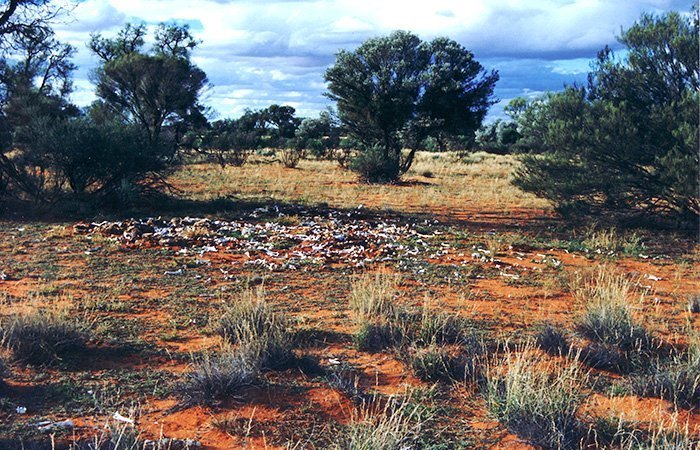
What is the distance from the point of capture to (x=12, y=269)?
9.03 metres

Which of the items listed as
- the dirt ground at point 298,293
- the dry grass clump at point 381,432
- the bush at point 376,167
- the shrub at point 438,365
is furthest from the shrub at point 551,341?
the bush at point 376,167

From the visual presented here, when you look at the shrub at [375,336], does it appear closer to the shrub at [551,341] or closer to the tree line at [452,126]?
the shrub at [551,341]

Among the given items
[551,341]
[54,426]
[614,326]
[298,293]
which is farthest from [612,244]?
[54,426]

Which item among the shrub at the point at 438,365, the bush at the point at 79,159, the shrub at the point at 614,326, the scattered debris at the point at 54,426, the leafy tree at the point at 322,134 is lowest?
the scattered debris at the point at 54,426

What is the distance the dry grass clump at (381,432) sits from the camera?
11.6 feet

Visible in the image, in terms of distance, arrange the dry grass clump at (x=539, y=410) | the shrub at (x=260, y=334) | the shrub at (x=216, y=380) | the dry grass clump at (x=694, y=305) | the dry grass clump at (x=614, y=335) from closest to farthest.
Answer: the dry grass clump at (x=539, y=410)
the shrub at (x=216, y=380)
the shrub at (x=260, y=334)
the dry grass clump at (x=614, y=335)
the dry grass clump at (x=694, y=305)

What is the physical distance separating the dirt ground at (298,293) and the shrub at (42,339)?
12 centimetres

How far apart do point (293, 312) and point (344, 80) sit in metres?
18.3

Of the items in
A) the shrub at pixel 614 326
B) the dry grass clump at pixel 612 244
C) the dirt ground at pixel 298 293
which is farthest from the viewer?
the dry grass clump at pixel 612 244

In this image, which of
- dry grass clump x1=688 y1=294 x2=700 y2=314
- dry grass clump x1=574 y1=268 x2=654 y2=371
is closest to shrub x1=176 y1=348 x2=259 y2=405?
dry grass clump x1=574 y1=268 x2=654 y2=371

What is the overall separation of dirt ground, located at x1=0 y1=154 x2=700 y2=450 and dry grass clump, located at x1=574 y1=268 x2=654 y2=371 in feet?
0.67

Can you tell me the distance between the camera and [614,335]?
590 centimetres

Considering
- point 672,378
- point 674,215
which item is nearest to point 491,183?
point 674,215

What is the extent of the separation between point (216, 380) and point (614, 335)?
150 inches
